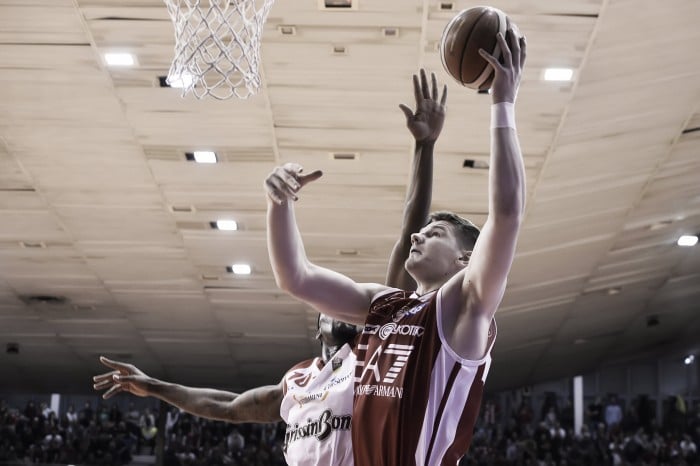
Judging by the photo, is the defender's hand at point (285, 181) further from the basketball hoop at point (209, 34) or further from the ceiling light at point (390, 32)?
the ceiling light at point (390, 32)

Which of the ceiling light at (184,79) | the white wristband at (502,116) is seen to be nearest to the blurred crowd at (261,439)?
the ceiling light at (184,79)

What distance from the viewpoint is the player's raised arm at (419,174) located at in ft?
13.0

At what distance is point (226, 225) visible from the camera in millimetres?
13000

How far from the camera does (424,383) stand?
3.01 meters

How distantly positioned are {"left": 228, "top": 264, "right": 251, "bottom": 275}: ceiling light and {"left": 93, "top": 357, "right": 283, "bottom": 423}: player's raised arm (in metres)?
10.3

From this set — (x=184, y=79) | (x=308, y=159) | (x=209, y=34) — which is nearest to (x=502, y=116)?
(x=209, y=34)

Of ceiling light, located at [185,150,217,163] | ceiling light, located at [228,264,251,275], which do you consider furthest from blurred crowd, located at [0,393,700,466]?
ceiling light, located at [185,150,217,163]

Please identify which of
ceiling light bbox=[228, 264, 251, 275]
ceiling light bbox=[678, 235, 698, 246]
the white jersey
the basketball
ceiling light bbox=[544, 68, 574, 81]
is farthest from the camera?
ceiling light bbox=[678, 235, 698, 246]

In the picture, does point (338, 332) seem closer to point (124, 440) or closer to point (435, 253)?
point (435, 253)

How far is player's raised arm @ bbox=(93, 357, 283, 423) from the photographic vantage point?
4.24 metres

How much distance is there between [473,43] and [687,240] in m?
13.8

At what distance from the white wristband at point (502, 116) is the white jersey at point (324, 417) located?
0.85 metres

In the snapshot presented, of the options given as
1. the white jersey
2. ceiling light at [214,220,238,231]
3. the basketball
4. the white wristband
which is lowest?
the white jersey

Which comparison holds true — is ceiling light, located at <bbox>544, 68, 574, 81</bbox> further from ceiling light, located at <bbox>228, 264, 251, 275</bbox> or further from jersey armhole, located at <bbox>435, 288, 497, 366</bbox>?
jersey armhole, located at <bbox>435, 288, 497, 366</bbox>
